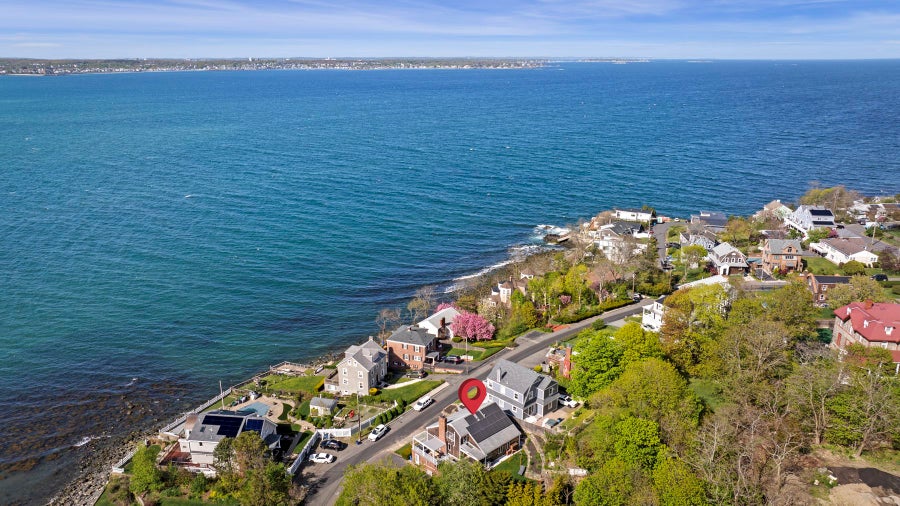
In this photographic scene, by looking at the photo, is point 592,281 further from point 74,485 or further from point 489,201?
point 74,485

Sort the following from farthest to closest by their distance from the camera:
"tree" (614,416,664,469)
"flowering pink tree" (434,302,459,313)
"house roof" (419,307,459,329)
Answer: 1. "flowering pink tree" (434,302,459,313)
2. "house roof" (419,307,459,329)
3. "tree" (614,416,664,469)

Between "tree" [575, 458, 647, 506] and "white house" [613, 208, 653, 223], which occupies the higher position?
"white house" [613, 208, 653, 223]

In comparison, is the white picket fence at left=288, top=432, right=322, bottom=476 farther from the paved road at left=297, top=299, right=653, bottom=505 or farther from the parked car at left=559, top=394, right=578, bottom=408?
the parked car at left=559, top=394, right=578, bottom=408

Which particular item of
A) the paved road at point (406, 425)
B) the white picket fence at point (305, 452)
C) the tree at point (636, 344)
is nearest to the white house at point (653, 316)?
the paved road at point (406, 425)

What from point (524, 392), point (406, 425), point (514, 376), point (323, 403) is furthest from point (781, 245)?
point (323, 403)

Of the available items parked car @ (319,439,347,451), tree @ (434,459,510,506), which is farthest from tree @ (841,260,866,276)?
parked car @ (319,439,347,451)

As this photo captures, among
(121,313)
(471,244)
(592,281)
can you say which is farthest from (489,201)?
(121,313)

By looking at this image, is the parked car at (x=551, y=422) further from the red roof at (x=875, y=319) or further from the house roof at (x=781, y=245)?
the house roof at (x=781, y=245)
